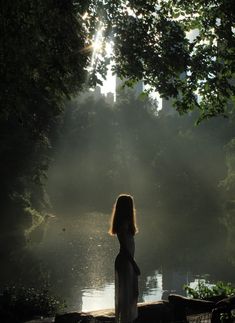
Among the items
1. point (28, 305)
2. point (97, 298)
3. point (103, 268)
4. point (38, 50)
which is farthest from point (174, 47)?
point (103, 268)

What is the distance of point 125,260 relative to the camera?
7344 mm

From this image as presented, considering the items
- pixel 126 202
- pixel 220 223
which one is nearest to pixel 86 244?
pixel 220 223

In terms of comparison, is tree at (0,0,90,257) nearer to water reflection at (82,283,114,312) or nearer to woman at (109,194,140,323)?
woman at (109,194,140,323)

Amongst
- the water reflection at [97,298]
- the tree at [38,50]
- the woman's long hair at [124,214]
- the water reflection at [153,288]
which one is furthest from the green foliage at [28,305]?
the water reflection at [153,288]

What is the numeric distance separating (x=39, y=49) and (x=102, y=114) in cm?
8324

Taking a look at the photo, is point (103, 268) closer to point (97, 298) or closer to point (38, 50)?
point (97, 298)

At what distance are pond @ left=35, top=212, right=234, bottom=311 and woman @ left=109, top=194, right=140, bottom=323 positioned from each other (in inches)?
307

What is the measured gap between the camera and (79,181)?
281 ft

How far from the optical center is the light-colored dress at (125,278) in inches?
289

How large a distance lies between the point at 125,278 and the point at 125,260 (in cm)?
30

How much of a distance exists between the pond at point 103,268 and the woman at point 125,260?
7791 mm

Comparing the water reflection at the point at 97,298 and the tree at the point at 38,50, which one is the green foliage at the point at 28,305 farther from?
the tree at the point at 38,50

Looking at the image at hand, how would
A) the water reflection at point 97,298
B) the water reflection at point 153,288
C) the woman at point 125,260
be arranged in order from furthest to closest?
the water reflection at point 153,288 → the water reflection at point 97,298 → the woman at point 125,260

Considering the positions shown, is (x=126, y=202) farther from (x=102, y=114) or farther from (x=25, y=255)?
(x=102, y=114)
